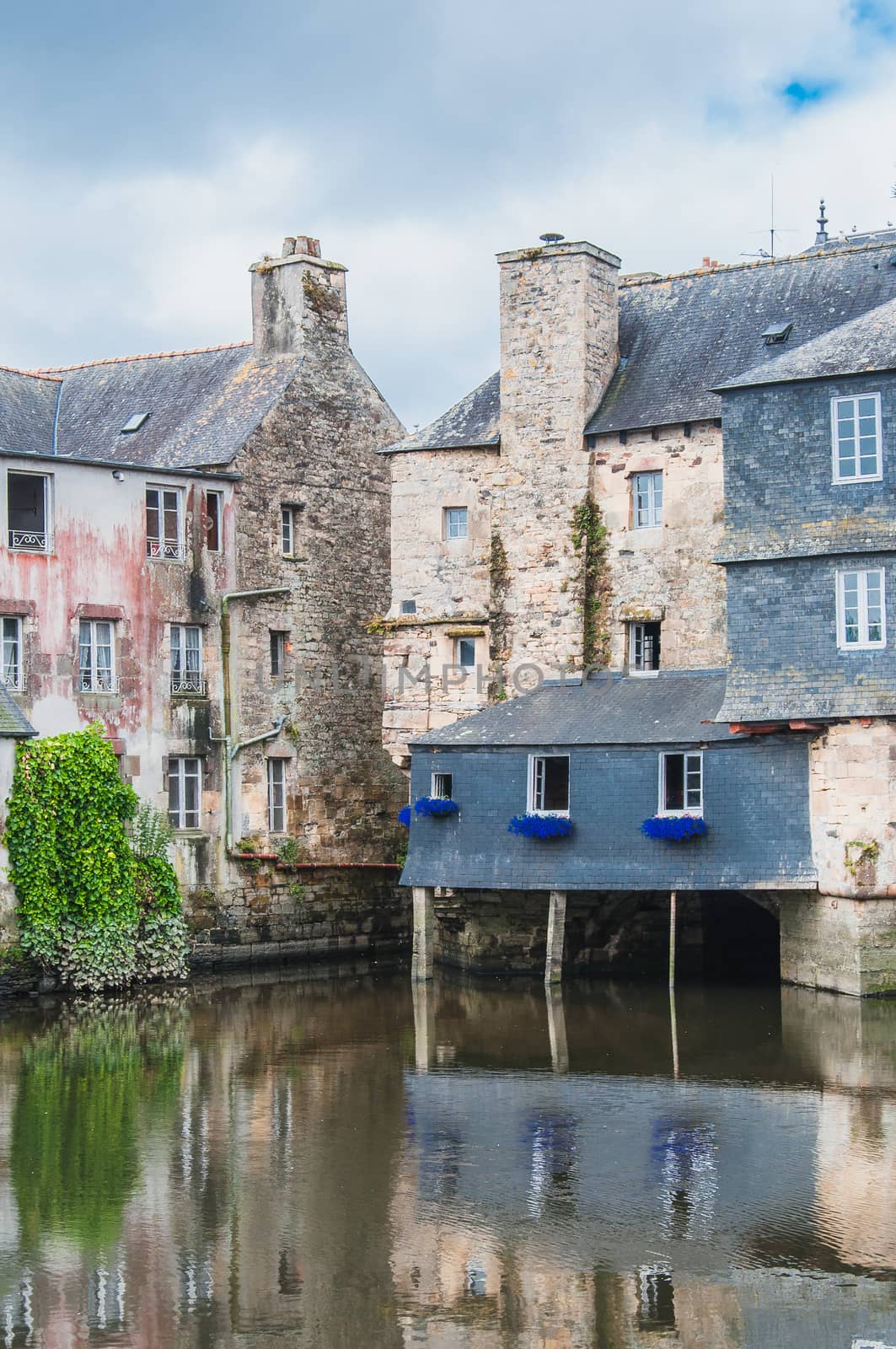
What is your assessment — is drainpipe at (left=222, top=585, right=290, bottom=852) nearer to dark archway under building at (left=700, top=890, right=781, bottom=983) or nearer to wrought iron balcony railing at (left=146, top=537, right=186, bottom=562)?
wrought iron balcony railing at (left=146, top=537, right=186, bottom=562)

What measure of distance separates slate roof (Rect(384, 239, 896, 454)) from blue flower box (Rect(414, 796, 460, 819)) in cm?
673

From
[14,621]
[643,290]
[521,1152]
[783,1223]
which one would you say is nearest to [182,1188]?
[521,1152]

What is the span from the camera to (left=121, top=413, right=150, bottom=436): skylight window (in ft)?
121

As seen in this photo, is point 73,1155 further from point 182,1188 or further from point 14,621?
point 14,621

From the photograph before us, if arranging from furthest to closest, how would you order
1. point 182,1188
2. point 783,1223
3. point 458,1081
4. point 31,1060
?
point 31,1060 < point 458,1081 < point 182,1188 < point 783,1223

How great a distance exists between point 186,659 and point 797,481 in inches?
460

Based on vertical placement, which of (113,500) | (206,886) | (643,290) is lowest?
(206,886)

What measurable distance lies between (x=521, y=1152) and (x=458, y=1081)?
157 inches

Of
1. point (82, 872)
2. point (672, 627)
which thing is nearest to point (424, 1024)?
point (82, 872)

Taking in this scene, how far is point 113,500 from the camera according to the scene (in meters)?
32.2

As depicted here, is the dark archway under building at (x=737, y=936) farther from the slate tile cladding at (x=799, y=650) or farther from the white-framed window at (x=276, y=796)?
the white-framed window at (x=276, y=796)

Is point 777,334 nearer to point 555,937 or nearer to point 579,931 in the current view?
point 579,931

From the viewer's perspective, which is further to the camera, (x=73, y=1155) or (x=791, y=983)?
(x=791, y=983)

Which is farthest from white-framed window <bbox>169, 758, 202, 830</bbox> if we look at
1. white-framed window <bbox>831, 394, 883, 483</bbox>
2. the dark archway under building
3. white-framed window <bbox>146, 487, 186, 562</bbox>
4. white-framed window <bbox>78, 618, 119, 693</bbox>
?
white-framed window <bbox>831, 394, 883, 483</bbox>
